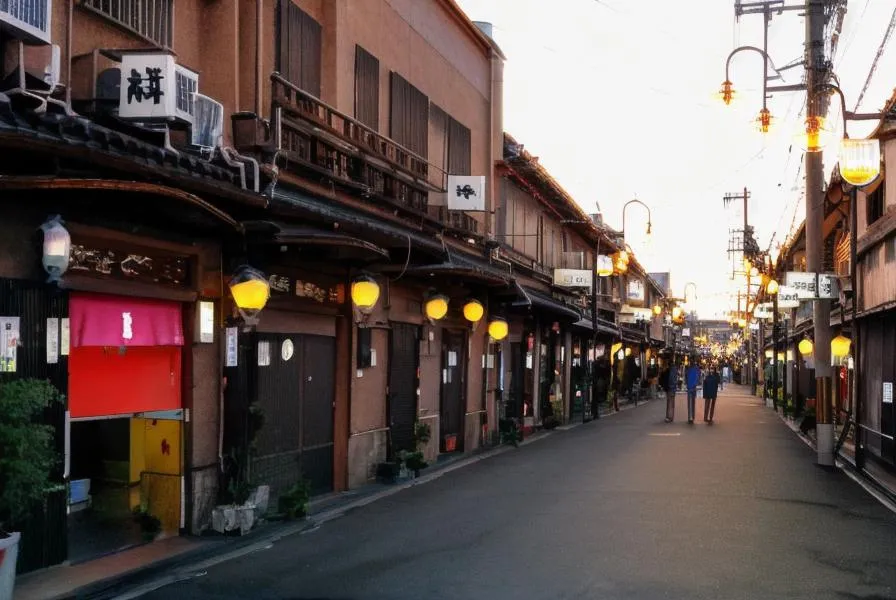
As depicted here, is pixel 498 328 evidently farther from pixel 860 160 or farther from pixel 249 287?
pixel 249 287

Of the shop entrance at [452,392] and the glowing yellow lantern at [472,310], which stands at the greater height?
the glowing yellow lantern at [472,310]

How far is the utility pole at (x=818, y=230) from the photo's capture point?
21.5 metres

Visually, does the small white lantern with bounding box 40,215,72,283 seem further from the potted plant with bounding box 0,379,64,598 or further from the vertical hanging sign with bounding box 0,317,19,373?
the potted plant with bounding box 0,379,64,598

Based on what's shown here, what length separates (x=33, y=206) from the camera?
9633mm

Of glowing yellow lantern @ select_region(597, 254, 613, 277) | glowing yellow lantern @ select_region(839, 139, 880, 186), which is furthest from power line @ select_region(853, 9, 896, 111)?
glowing yellow lantern @ select_region(597, 254, 613, 277)

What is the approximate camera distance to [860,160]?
1827cm

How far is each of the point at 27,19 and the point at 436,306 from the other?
1253 cm

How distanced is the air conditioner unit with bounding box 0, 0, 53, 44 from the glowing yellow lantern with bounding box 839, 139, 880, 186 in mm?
14614

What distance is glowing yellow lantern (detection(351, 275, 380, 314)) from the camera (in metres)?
16.0

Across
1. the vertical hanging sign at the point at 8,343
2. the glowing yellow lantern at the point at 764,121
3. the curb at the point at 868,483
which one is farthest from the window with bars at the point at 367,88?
the curb at the point at 868,483

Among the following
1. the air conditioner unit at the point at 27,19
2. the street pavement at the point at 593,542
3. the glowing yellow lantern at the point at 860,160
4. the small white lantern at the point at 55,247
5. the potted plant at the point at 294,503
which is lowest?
the street pavement at the point at 593,542

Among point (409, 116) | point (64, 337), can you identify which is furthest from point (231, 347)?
point (409, 116)

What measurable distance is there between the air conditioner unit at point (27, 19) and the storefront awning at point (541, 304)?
16775mm

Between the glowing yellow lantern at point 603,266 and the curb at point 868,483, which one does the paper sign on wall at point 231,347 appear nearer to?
the curb at point 868,483
